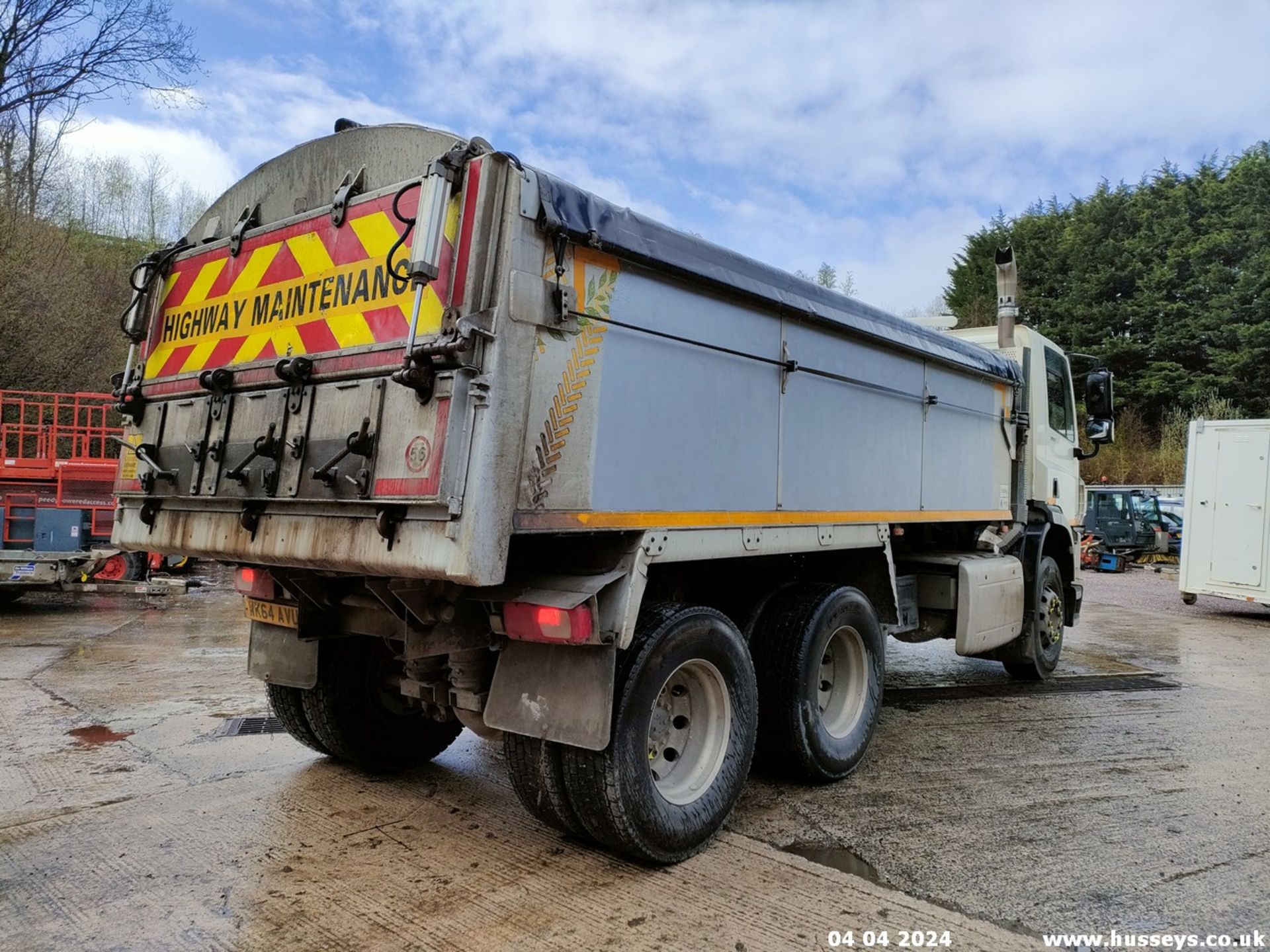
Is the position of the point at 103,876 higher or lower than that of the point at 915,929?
lower

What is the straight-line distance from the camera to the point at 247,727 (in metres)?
5.61

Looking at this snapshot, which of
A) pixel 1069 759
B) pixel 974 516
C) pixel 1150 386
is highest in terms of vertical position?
pixel 1150 386

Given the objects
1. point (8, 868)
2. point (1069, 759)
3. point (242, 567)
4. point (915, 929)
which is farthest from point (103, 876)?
point (1069, 759)

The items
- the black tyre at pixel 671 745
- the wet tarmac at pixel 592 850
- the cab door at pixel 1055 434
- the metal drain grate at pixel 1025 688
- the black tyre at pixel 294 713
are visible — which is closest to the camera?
the wet tarmac at pixel 592 850

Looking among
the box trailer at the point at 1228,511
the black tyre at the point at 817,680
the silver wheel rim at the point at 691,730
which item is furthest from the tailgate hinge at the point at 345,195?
the box trailer at the point at 1228,511

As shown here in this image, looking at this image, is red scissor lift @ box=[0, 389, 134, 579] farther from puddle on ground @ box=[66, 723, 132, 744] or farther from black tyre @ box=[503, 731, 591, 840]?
black tyre @ box=[503, 731, 591, 840]

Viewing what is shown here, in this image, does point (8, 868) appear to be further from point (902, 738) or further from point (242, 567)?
point (902, 738)

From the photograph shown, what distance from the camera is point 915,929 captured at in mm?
3004

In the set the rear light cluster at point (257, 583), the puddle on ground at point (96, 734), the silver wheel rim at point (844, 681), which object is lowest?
the puddle on ground at point (96, 734)

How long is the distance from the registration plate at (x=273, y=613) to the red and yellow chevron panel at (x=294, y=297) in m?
1.17

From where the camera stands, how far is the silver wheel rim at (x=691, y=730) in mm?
3703

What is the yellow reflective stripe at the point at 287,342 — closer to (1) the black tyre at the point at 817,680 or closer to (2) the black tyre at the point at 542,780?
(2) the black tyre at the point at 542,780

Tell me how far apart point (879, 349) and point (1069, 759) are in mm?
2804
